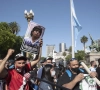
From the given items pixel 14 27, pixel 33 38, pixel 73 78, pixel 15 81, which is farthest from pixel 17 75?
pixel 14 27

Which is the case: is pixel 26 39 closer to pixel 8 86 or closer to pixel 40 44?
pixel 40 44

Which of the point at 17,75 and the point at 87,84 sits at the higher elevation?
the point at 17,75

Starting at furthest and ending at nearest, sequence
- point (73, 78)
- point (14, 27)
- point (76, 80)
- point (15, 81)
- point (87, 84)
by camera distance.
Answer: point (14, 27), point (87, 84), point (73, 78), point (15, 81), point (76, 80)

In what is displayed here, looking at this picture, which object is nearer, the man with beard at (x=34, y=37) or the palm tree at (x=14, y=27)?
the man with beard at (x=34, y=37)

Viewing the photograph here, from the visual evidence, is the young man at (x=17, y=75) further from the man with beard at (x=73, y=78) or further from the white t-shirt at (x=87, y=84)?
the white t-shirt at (x=87, y=84)

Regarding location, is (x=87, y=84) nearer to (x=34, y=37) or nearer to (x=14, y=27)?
(x=34, y=37)

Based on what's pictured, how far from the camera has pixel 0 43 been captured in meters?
47.5

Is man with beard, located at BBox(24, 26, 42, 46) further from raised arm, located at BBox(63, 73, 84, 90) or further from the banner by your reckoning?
raised arm, located at BBox(63, 73, 84, 90)

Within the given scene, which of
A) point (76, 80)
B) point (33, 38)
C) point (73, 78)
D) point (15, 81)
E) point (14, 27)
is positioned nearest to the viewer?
point (76, 80)

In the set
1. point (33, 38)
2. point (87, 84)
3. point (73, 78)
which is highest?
point (33, 38)

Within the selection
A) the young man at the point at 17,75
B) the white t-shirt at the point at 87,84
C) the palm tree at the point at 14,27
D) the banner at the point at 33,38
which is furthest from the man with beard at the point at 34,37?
the palm tree at the point at 14,27

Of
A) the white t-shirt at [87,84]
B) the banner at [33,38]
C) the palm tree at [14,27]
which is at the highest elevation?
the palm tree at [14,27]

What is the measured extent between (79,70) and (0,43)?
4501 cm

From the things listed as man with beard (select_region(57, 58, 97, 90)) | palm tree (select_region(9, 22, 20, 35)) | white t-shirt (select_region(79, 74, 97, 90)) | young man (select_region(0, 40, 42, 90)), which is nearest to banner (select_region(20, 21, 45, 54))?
young man (select_region(0, 40, 42, 90))
